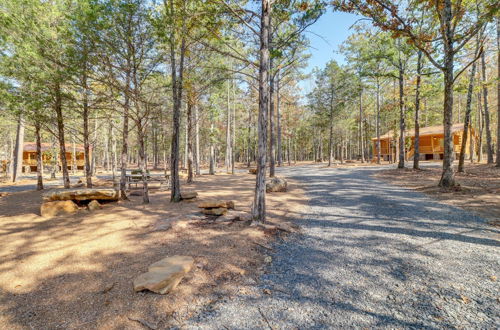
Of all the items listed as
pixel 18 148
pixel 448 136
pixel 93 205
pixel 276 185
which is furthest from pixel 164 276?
pixel 18 148

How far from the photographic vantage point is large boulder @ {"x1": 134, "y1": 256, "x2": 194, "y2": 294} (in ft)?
9.91

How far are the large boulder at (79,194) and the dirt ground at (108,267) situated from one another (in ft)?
2.77

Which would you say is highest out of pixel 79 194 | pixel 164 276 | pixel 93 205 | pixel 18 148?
pixel 18 148

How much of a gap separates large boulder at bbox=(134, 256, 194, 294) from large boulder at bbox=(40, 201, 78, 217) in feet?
19.4

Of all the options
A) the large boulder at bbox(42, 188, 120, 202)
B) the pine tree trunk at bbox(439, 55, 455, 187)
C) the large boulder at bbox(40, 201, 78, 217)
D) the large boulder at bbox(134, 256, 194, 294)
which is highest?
the pine tree trunk at bbox(439, 55, 455, 187)

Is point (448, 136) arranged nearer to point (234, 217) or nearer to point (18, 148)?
point (234, 217)

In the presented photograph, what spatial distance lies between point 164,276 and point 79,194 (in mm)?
6617

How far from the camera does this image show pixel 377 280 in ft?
11.0

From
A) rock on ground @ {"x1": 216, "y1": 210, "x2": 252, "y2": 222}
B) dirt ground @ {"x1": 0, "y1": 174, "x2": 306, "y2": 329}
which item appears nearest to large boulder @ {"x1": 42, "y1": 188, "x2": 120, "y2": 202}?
dirt ground @ {"x1": 0, "y1": 174, "x2": 306, "y2": 329}

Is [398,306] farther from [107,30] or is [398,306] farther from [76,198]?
[107,30]

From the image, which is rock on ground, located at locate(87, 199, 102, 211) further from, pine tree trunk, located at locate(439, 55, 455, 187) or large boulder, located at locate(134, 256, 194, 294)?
pine tree trunk, located at locate(439, 55, 455, 187)

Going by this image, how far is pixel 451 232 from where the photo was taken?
16.4ft

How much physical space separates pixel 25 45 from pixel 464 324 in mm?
12449

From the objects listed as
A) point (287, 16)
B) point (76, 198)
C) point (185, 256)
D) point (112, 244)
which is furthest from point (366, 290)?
point (76, 198)
